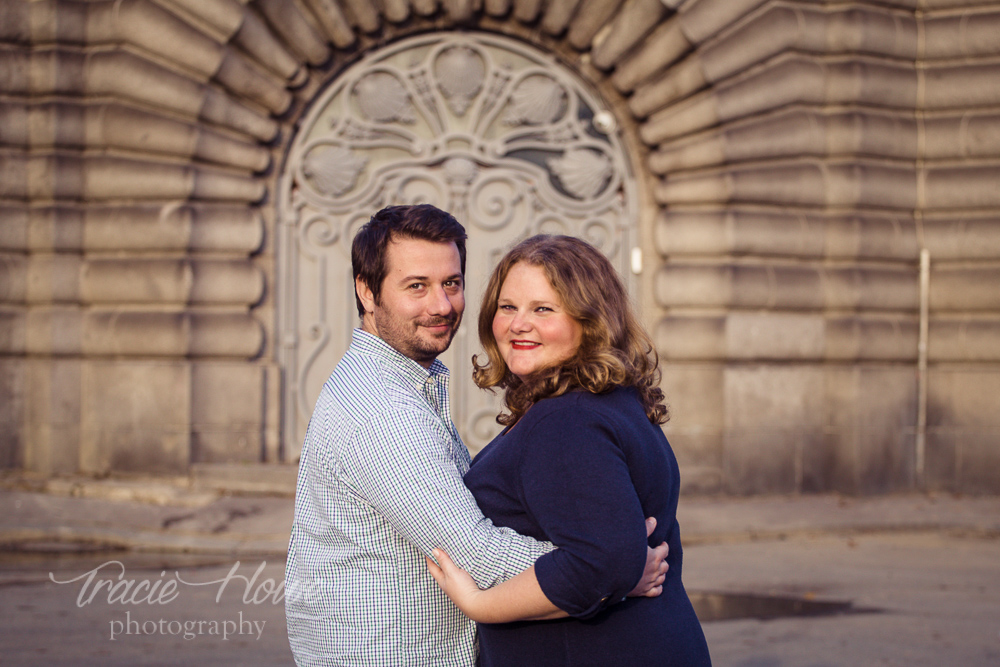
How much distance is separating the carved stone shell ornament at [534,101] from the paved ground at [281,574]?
376 centimetres

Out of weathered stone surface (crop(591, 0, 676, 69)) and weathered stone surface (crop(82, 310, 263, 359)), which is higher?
weathered stone surface (crop(591, 0, 676, 69))

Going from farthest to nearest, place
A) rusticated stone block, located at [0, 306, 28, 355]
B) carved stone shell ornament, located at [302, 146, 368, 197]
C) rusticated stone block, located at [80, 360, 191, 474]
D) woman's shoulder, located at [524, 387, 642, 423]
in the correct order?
1. carved stone shell ornament, located at [302, 146, 368, 197]
2. rusticated stone block, located at [0, 306, 28, 355]
3. rusticated stone block, located at [80, 360, 191, 474]
4. woman's shoulder, located at [524, 387, 642, 423]

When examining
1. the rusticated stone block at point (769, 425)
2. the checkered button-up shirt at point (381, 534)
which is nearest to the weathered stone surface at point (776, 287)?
the rusticated stone block at point (769, 425)

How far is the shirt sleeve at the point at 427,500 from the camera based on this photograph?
172 cm

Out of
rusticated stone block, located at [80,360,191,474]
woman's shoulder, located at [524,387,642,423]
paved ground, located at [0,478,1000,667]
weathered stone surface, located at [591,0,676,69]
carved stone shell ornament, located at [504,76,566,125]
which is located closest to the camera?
woman's shoulder, located at [524,387,642,423]

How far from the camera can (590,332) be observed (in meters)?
1.89

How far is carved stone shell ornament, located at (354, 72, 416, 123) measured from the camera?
816 centimetres

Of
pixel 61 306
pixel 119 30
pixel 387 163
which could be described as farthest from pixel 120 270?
pixel 387 163

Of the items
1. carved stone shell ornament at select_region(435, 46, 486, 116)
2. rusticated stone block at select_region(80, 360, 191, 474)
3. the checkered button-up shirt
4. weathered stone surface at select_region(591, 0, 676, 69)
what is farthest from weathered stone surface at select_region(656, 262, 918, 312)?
the checkered button-up shirt

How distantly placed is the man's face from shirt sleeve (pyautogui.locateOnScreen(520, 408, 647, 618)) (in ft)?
1.67

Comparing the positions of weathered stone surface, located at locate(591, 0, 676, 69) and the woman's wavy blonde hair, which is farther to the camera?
weathered stone surface, located at locate(591, 0, 676, 69)

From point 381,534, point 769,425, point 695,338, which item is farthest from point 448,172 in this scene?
point 381,534

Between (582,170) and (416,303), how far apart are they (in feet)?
21.3

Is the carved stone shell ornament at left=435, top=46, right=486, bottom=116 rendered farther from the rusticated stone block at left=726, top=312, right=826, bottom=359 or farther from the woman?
the woman
